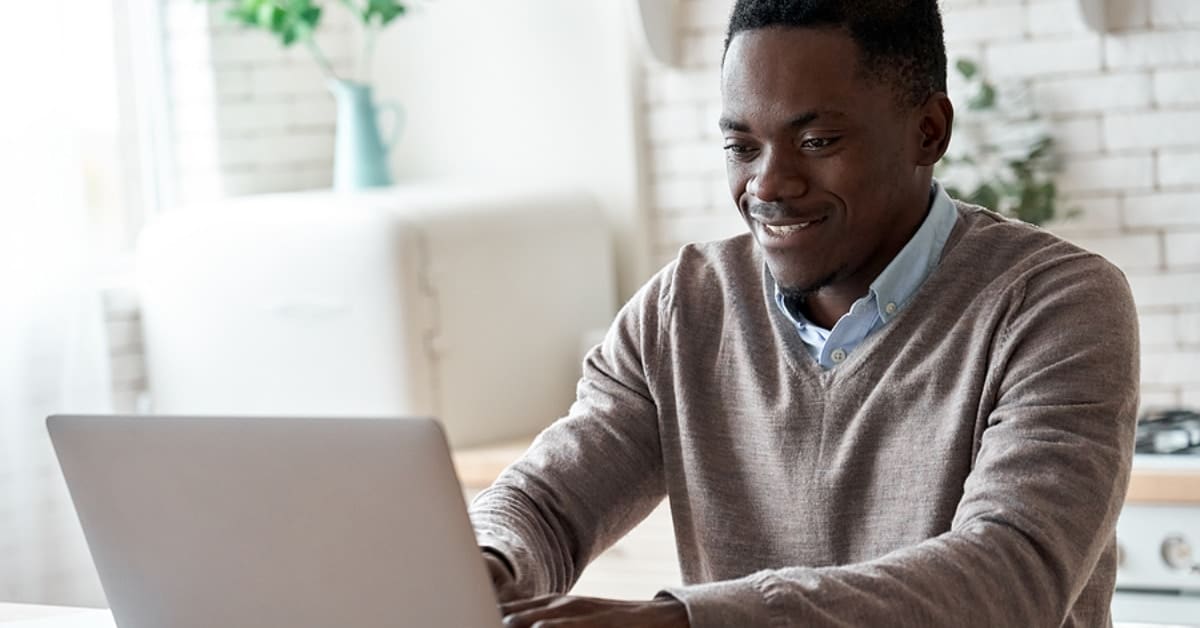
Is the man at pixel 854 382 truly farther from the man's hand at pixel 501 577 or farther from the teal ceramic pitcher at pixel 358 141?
the teal ceramic pitcher at pixel 358 141

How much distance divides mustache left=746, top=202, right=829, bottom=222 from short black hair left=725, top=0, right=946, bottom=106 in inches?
5.2

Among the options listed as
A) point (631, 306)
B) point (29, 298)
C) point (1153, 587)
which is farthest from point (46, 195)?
point (1153, 587)

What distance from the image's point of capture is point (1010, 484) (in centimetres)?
142

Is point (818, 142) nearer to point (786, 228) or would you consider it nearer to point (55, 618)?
point (786, 228)

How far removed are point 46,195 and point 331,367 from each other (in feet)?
2.19

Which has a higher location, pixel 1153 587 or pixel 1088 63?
pixel 1088 63

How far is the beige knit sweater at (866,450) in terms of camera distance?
4.45 ft

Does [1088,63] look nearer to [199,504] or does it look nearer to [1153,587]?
[1153,587]

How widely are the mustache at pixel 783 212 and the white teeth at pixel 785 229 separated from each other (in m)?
0.01

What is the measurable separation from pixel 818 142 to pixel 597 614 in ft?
1.79

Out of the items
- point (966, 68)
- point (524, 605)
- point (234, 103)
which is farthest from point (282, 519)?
point (234, 103)

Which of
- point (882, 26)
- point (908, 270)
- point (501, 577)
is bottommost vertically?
point (501, 577)

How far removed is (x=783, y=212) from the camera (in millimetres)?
1627

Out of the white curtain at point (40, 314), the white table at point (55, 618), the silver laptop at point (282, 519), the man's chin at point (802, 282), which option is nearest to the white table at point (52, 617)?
the white table at point (55, 618)
